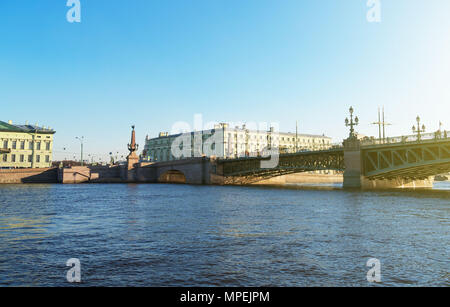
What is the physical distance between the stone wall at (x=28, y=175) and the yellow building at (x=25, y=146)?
16601 millimetres

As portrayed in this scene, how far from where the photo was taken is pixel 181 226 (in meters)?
15.3

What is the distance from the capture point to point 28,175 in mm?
74062

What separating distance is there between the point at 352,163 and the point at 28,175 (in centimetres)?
6439

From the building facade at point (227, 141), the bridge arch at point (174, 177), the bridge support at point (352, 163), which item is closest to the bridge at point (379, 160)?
the bridge support at point (352, 163)

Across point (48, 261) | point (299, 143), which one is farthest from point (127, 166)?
point (48, 261)

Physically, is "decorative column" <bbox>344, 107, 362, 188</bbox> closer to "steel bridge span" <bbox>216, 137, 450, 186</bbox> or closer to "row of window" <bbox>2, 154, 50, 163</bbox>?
"steel bridge span" <bbox>216, 137, 450, 186</bbox>

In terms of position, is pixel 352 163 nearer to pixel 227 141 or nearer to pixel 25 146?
pixel 227 141

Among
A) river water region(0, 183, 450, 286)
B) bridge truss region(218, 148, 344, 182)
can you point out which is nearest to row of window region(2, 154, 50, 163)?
bridge truss region(218, 148, 344, 182)

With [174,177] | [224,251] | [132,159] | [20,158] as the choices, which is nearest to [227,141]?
[174,177]

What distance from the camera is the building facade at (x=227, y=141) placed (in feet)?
404

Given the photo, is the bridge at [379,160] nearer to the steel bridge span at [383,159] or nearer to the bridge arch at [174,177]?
the steel bridge span at [383,159]

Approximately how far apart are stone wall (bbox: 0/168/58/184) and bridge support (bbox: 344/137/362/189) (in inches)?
2448
